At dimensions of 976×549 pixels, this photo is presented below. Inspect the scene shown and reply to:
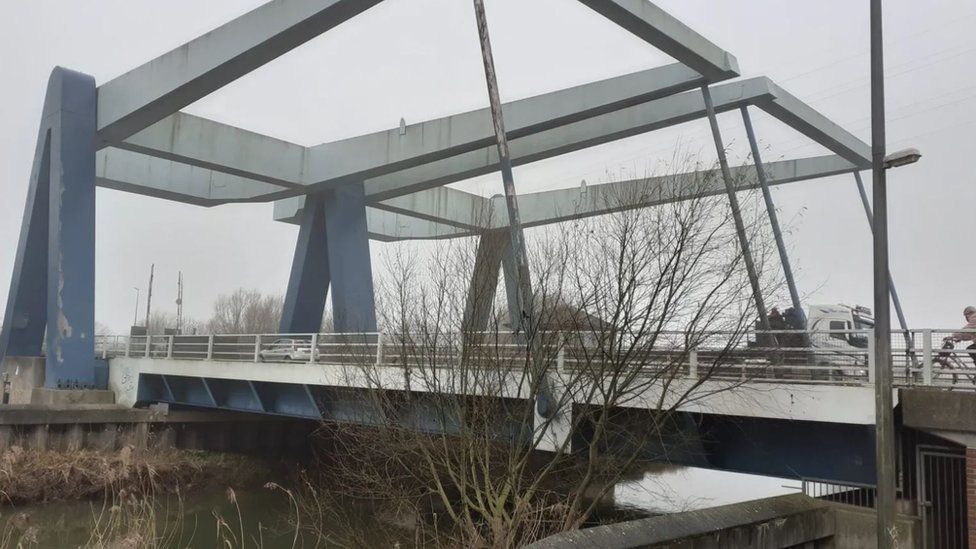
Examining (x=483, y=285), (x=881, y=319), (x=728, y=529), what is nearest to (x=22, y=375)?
(x=483, y=285)

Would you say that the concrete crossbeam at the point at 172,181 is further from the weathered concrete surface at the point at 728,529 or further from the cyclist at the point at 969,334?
the weathered concrete surface at the point at 728,529

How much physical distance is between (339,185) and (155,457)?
10784mm

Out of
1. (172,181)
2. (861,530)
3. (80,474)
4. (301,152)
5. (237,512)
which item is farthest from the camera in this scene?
(172,181)

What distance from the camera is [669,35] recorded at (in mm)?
17469

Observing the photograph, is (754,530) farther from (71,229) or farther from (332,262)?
(71,229)

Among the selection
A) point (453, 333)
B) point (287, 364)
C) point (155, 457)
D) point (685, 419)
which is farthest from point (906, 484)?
point (155, 457)

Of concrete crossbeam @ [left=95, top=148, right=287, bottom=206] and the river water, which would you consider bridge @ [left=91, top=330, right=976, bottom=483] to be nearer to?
the river water

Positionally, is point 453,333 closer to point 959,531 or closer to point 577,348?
point 577,348

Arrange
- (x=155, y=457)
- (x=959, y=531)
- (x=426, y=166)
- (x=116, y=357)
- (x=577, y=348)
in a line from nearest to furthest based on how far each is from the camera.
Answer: (x=959, y=531), (x=577, y=348), (x=155, y=457), (x=116, y=357), (x=426, y=166)

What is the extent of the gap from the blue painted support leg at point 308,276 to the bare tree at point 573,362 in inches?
652

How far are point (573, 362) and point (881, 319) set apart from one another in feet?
14.0

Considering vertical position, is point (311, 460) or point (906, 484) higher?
point (906, 484)

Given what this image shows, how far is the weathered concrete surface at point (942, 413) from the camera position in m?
8.23

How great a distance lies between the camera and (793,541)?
7.60 metres
